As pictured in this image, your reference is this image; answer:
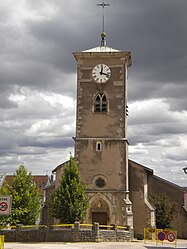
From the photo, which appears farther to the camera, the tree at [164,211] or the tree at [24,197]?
the tree at [164,211]

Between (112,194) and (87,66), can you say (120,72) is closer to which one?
(87,66)

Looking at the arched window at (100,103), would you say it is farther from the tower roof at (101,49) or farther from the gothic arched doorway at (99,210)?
the gothic arched doorway at (99,210)

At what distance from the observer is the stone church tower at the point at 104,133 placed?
107 ft

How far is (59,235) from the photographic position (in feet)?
87.7

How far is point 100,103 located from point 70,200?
29.0 ft

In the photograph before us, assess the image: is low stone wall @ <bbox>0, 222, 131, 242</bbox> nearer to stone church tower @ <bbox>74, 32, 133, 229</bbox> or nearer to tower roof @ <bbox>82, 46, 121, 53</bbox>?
stone church tower @ <bbox>74, 32, 133, 229</bbox>

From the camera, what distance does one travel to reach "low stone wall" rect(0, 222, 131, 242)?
26453 millimetres

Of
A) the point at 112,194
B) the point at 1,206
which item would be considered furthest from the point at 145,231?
the point at 1,206

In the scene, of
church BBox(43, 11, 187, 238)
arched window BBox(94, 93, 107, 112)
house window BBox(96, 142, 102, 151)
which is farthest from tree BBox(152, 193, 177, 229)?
arched window BBox(94, 93, 107, 112)

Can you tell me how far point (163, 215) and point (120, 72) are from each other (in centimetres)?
1261

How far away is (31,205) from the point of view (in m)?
31.9

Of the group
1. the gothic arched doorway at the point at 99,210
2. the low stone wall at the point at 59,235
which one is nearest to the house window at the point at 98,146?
the gothic arched doorway at the point at 99,210

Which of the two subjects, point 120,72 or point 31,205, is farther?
point 120,72

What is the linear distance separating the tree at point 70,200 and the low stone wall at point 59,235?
280 cm
